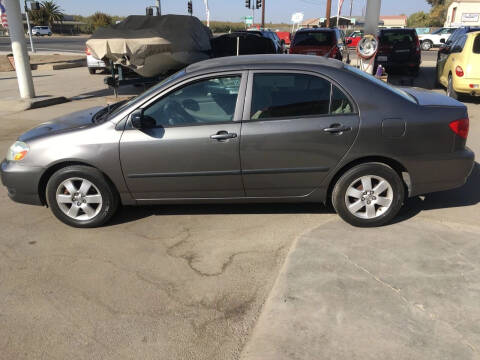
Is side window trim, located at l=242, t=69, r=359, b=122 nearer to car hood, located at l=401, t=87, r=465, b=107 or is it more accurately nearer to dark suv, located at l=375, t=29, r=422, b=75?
car hood, located at l=401, t=87, r=465, b=107

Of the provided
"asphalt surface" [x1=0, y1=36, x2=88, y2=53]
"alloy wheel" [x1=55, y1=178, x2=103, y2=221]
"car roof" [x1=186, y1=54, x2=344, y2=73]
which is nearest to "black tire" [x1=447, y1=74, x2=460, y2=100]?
"car roof" [x1=186, y1=54, x2=344, y2=73]

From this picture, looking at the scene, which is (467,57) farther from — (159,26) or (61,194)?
(61,194)

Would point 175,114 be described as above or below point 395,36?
→ below

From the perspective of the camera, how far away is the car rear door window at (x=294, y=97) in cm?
377

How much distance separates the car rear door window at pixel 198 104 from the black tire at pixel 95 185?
77 cm

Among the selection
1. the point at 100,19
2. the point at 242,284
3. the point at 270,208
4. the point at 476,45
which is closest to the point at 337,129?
the point at 270,208

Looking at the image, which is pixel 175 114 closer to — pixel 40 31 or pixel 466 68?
pixel 466 68

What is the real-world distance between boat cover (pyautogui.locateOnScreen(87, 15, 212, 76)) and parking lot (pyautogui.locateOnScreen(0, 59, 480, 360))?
635cm

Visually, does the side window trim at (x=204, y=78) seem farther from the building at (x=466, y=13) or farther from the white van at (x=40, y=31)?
the white van at (x=40, y=31)

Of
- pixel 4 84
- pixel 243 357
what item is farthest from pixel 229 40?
pixel 243 357

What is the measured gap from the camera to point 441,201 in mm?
4582

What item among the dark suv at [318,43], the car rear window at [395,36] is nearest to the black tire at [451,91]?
the dark suv at [318,43]

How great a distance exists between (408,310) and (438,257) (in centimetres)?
85

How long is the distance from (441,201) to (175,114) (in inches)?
120
